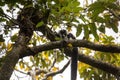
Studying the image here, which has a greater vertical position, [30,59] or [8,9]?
[8,9]

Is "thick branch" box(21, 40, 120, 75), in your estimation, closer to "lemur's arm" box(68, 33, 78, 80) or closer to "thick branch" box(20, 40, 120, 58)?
"thick branch" box(20, 40, 120, 58)

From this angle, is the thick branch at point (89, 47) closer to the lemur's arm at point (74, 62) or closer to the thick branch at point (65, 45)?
the thick branch at point (65, 45)

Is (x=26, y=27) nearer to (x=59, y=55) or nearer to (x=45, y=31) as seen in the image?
(x=45, y=31)

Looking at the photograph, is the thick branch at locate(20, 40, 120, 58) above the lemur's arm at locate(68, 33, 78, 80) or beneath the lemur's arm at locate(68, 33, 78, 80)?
above

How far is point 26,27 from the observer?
2383mm

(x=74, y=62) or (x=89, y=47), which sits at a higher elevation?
(x=89, y=47)

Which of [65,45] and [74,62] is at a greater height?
[65,45]

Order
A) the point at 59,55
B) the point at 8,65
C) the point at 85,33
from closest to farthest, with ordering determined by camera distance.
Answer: the point at 8,65, the point at 85,33, the point at 59,55

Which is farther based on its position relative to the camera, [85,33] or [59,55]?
[59,55]

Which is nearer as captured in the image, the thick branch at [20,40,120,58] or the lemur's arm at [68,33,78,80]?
the thick branch at [20,40,120,58]

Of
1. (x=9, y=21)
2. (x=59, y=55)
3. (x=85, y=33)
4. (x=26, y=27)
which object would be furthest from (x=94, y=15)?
(x=59, y=55)

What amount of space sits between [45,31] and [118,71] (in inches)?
34.9

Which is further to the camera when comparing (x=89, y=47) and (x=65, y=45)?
(x=89, y=47)

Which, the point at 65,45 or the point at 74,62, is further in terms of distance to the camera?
the point at 74,62
